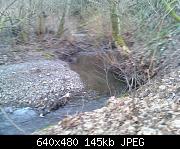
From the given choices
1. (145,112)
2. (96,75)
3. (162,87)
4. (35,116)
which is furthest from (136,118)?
(96,75)

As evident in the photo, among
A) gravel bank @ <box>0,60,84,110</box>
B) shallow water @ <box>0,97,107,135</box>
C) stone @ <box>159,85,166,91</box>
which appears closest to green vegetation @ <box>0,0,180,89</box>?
stone @ <box>159,85,166,91</box>

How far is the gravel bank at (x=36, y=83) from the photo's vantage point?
11.6 meters

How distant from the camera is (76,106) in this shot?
11016mm

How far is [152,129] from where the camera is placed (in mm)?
6086

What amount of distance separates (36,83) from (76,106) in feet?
8.51

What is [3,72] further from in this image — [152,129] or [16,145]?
[152,129]

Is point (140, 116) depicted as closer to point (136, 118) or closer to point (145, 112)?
point (136, 118)

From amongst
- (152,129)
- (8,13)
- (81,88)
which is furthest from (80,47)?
(152,129)

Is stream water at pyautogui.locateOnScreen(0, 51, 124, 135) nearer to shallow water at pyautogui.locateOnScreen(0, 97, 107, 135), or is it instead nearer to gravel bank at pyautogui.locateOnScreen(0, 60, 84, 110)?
shallow water at pyautogui.locateOnScreen(0, 97, 107, 135)

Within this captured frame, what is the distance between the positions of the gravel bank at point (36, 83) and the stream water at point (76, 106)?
0.54 metres

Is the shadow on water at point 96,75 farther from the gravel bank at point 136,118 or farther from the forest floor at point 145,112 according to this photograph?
the gravel bank at point 136,118

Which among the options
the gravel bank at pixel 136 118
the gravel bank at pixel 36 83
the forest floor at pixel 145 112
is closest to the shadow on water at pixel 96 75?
the gravel bank at pixel 36 83

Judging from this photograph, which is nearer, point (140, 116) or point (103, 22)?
point (140, 116)

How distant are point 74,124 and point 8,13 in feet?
35.8
